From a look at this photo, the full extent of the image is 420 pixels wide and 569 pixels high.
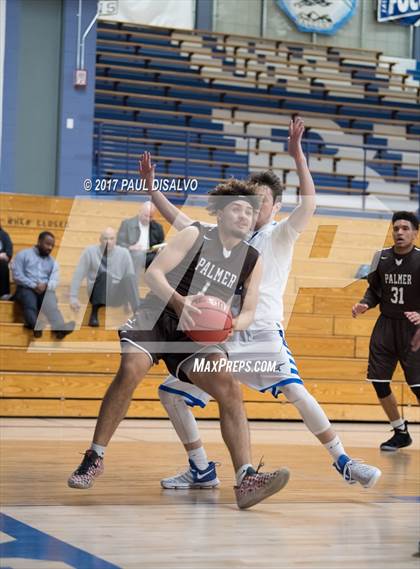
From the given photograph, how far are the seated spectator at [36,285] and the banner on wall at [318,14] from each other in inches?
418

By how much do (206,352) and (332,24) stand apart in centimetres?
1567

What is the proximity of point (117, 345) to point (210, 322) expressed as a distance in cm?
571

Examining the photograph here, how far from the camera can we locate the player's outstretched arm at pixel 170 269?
459 centimetres

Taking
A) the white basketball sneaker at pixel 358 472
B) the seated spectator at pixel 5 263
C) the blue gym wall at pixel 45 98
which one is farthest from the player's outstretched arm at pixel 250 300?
the blue gym wall at pixel 45 98

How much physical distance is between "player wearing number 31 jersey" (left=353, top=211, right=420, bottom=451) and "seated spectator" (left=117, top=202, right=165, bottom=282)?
2461 millimetres

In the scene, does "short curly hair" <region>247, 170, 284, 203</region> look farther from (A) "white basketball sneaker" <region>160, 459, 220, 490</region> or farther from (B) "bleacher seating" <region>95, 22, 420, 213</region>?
(B) "bleacher seating" <region>95, 22, 420, 213</region>

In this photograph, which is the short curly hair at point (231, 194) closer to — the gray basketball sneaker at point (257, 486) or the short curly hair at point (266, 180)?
the short curly hair at point (266, 180)

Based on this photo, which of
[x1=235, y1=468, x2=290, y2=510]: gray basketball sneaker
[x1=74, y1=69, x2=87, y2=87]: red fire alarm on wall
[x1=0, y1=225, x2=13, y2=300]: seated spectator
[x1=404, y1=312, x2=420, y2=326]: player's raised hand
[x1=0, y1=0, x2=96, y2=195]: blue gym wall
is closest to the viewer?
[x1=235, y1=468, x2=290, y2=510]: gray basketball sneaker

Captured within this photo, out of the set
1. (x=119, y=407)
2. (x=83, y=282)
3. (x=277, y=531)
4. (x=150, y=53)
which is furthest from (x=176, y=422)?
(x=150, y=53)

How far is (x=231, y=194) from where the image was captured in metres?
4.72

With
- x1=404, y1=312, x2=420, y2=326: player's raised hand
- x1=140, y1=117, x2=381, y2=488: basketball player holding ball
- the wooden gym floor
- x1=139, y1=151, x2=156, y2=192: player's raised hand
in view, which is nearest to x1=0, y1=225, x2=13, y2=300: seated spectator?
the wooden gym floor

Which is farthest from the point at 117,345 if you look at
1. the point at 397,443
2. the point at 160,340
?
the point at 160,340

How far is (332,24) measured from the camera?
1931 cm

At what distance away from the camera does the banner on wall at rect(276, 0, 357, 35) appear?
1909cm
